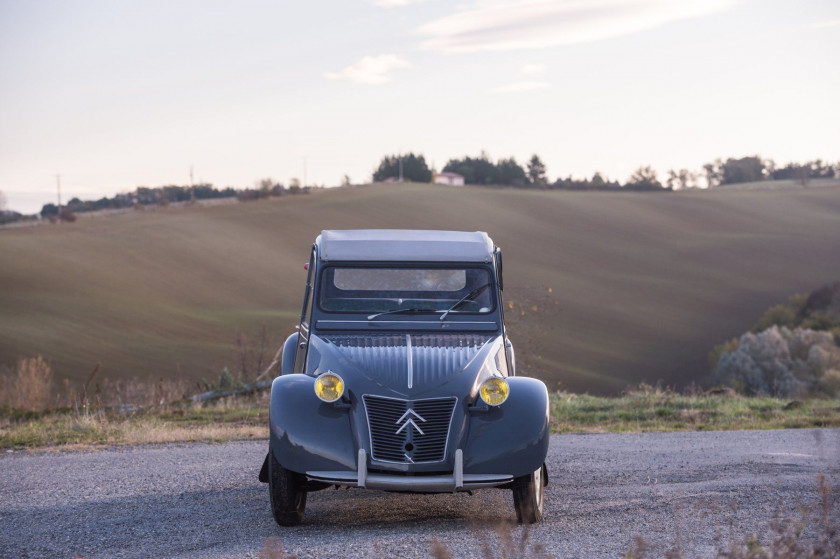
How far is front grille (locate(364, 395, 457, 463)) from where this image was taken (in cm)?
680

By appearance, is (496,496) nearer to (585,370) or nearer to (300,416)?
(300,416)

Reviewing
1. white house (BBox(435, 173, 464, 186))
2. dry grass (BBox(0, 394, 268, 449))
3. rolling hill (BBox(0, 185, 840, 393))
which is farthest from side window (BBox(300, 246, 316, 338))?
white house (BBox(435, 173, 464, 186))

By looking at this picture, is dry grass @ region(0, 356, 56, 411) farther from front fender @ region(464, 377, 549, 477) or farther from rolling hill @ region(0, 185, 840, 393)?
front fender @ region(464, 377, 549, 477)

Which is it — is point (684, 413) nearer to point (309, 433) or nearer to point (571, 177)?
point (309, 433)

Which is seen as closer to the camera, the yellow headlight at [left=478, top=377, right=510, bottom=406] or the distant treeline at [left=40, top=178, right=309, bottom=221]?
the yellow headlight at [left=478, top=377, right=510, bottom=406]

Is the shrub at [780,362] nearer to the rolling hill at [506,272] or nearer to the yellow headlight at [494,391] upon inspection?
the rolling hill at [506,272]

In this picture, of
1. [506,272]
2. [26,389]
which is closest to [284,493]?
[26,389]

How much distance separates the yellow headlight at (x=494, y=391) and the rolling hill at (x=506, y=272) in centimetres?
1647

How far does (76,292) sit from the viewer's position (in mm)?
49344

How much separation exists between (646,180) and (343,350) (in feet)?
322

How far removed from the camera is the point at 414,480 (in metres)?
6.66

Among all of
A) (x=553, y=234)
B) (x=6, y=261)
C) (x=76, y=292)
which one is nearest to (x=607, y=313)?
(x=553, y=234)

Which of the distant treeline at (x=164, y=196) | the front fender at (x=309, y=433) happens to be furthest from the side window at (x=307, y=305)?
the distant treeline at (x=164, y=196)

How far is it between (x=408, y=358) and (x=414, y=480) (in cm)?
98
